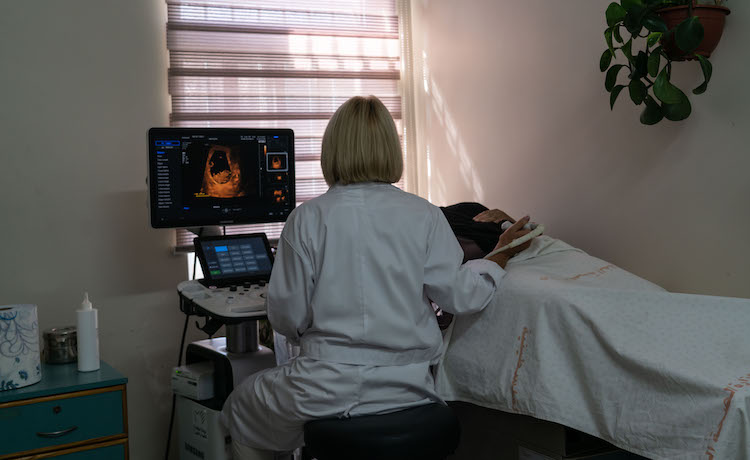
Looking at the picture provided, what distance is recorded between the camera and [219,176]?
8.01ft

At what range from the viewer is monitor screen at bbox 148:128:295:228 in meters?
2.37

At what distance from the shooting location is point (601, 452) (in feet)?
6.01

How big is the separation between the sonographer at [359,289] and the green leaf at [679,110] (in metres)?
0.69

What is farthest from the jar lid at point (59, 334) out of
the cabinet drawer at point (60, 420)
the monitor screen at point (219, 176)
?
the monitor screen at point (219, 176)

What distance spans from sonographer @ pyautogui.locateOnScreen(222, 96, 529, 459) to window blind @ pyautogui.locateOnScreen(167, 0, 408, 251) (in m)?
1.27

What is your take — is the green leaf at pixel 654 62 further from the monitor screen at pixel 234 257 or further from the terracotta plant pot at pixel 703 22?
the monitor screen at pixel 234 257

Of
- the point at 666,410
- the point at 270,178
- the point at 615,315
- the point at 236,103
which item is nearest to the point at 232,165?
the point at 270,178

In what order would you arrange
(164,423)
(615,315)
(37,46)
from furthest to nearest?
(164,423), (37,46), (615,315)

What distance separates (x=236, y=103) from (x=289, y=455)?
1553mm

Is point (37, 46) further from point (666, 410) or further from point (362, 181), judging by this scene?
point (666, 410)

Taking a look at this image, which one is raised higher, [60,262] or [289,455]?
[60,262]

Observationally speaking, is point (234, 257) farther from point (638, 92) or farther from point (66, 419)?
point (638, 92)

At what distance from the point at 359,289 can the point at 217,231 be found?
0.98m

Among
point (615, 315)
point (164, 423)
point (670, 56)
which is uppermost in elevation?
point (670, 56)
